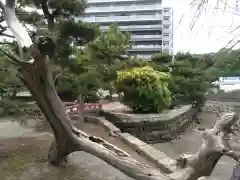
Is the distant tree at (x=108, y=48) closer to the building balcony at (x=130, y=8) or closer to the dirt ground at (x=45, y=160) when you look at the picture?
the dirt ground at (x=45, y=160)

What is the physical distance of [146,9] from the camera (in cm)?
2930

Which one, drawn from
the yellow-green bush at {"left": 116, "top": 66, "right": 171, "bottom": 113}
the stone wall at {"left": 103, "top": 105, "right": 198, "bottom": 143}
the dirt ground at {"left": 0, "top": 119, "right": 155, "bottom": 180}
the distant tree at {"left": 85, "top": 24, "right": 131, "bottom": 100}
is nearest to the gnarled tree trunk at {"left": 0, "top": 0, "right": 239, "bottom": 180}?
the dirt ground at {"left": 0, "top": 119, "right": 155, "bottom": 180}

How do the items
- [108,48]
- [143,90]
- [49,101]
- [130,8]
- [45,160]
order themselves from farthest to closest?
1. [130,8]
2. [108,48]
3. [143,90]
4. [45,160]
5. [49,101]

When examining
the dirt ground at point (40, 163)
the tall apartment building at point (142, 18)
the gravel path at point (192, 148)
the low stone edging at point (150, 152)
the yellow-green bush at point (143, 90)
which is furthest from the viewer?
the tall apartment building at point (142, 18)

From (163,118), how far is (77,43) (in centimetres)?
339

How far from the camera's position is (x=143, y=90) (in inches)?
269

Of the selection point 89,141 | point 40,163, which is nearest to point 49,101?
point 89,141

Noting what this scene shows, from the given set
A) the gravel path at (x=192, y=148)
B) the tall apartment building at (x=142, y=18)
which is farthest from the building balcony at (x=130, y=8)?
the gravel path at (x=192, y=148)

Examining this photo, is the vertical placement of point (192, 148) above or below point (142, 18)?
below

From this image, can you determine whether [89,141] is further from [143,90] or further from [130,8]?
[130,8]

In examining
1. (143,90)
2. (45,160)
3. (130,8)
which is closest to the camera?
(45,160)

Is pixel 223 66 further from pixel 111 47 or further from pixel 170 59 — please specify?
pixel 170 59

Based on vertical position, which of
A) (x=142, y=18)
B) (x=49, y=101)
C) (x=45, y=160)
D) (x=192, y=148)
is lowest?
(x=192, y=148)

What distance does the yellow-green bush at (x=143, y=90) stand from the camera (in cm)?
683
